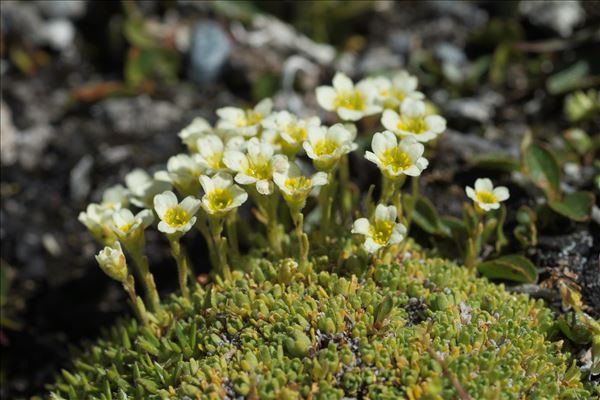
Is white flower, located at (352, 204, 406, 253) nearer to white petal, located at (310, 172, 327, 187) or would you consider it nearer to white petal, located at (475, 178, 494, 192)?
white petal, located at (310, 172, 327, 187)

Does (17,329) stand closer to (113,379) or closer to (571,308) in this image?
(113,379)

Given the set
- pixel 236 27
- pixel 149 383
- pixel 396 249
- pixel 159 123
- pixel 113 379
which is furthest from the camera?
pixel 236 27

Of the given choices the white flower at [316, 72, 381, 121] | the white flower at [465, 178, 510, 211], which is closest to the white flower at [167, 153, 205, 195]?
the white flower at [316, 72, 381, 121]

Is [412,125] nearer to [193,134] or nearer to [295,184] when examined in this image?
[295,184]

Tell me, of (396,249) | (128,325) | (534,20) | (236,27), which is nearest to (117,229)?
(128,325)

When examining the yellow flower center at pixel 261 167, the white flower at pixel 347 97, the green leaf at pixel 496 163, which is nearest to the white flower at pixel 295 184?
the yellow flower center at pixel 261 167
